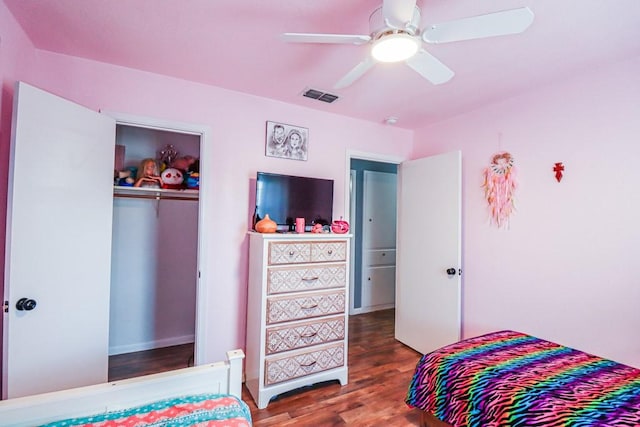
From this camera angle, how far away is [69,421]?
1017mm

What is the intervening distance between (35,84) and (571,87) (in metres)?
3.72

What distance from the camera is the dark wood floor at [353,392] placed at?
2.02 m

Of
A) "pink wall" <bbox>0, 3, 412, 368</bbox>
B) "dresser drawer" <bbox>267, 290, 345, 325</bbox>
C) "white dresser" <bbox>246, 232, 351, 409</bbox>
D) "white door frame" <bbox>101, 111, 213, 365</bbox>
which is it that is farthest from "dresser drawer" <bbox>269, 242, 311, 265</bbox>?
"white door frame" <bbox>101, 111, 213, 365</bbox>

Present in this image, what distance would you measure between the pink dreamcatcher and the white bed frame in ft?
7.89

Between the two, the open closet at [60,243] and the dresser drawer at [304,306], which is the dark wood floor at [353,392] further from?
the open closet at [60,243]

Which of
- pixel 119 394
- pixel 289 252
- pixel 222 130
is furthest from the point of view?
pixel 222 130

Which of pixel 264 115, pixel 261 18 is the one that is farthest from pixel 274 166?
pixel 261 18

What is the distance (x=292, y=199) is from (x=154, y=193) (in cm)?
145

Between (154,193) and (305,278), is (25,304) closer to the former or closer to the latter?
(154,193)

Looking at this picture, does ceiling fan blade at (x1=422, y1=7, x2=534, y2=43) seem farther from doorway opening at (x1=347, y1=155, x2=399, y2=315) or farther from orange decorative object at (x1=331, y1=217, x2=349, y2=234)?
doorway opening at (x1=347, y1=155, x2=399, y2=315)

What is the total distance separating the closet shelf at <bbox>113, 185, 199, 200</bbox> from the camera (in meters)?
2.73

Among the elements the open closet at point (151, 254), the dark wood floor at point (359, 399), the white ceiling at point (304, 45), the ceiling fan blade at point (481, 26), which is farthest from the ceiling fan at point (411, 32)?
the dark wood floor at point (359, 399)

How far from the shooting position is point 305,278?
7.56 ft

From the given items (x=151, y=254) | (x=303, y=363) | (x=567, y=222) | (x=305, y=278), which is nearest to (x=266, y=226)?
(x=305, y=278)
